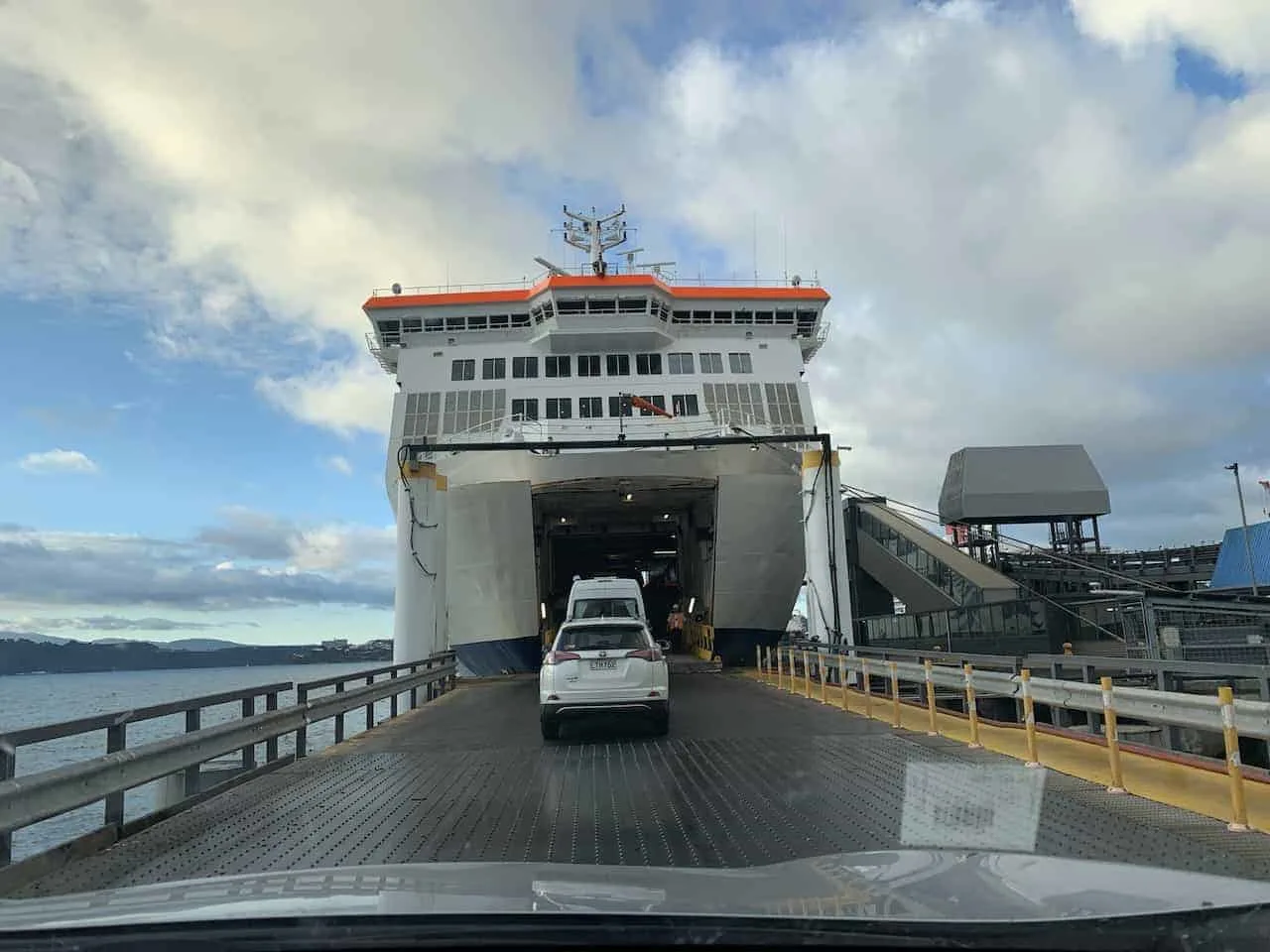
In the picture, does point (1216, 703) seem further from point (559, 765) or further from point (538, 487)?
point (538, 487)

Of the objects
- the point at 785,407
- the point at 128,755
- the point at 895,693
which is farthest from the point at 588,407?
the point at 128,755

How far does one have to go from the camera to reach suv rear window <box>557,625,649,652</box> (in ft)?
34.4

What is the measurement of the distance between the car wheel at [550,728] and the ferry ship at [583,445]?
824 centimetres

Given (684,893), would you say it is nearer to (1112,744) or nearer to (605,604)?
(1112,744)

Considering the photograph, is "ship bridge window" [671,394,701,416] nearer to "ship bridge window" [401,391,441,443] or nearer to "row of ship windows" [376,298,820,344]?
"row of ship windows" [376,298,820,344]

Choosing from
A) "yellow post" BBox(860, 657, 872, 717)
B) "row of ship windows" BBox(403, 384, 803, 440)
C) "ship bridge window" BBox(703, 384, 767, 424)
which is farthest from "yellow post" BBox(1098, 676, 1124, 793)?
"row of ship windows" BBox(403, 384, 803, 440)

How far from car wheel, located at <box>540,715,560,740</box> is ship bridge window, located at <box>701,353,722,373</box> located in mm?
16868

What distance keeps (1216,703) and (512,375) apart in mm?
22045

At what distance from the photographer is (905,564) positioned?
2717cm

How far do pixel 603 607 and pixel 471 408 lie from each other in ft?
38.4

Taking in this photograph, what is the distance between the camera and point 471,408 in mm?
25188

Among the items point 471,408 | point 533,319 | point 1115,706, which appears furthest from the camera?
point 533,319

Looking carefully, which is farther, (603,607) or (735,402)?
(735,402)

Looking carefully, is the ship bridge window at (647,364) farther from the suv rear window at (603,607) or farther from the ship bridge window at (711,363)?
the suv rear window at (603,607)
